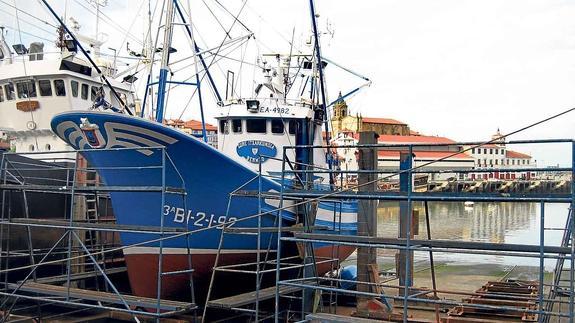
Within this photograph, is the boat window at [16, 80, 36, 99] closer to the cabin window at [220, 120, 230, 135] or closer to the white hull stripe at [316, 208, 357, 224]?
the cabin window at [220, 120, 230, 135]

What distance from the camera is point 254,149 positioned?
14.1m

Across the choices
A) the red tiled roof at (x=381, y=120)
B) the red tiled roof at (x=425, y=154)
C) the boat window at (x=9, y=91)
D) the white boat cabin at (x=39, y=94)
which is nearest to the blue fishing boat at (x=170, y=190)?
the white boat cabin at (x=39, y=94)

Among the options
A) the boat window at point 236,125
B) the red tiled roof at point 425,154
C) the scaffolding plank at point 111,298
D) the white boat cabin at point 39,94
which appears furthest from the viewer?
the red tiled roof at point 425,154

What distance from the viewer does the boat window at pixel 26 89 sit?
16469 mm

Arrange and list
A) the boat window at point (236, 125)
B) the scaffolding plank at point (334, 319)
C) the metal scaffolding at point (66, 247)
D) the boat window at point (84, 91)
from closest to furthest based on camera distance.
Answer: the scaffolding plank at point (334, 319) → the metal scaffolding at point (66, 247) → the boat window at point (236, 125) → the boat window at point (84, 91)

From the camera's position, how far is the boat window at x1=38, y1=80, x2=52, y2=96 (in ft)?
53.9

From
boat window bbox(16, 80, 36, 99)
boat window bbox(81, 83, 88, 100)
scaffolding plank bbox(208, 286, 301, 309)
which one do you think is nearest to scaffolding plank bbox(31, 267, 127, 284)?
scaffolding plank bbox(208, 286, 301, 309)

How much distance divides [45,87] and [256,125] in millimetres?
6506

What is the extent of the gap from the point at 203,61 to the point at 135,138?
659cm

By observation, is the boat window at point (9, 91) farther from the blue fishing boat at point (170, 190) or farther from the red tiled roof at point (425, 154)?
the red tiled roof at point (425, 154)

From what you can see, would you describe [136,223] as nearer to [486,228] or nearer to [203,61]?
[203,61]

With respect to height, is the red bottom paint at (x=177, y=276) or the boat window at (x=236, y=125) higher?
the boat window at (x=236, y=125)

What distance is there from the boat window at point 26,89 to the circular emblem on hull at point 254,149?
21.3ft

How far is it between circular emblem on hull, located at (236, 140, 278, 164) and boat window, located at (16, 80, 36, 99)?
21.3ft
